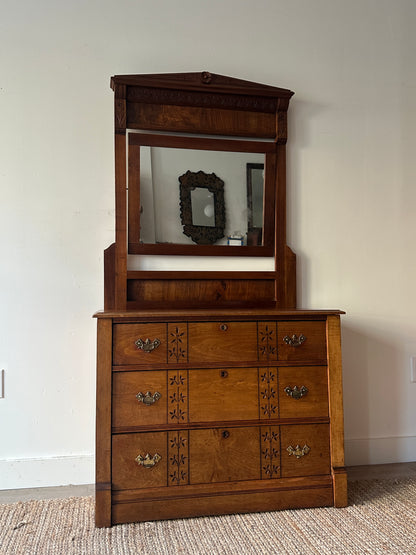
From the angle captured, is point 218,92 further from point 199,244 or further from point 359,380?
point 359,380

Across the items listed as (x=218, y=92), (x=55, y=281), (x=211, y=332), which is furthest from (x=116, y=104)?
(x=211, y=332)

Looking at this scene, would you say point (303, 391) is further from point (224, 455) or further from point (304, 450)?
point (224, 455)

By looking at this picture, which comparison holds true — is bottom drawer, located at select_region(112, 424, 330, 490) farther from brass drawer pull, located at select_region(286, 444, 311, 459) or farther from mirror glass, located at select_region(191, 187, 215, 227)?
mirror glass, located at select_region(191, 187, 215, 227)

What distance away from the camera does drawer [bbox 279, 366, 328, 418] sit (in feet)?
5.84

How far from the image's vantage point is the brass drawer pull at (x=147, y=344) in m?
1.70

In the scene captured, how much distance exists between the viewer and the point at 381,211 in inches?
93.7

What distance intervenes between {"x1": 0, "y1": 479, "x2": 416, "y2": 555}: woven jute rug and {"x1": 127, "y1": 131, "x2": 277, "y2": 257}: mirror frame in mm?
1171

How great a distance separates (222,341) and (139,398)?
1.31ft

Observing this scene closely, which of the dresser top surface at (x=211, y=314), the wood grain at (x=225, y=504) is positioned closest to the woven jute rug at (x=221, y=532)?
the wood grain at (x=225, y=504)

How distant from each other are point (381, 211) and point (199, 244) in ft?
3.46

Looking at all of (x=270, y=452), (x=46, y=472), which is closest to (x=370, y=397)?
(x=270, y=452)

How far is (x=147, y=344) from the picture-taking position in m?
1.70

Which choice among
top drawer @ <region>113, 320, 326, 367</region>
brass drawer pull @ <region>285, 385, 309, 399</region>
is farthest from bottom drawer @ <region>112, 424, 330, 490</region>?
top drawer @ <region>113, 320, 326, 367</region>

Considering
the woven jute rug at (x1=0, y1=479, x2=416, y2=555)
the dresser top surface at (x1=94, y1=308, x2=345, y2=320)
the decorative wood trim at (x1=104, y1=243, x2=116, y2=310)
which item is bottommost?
the woven jute rug at (x1=0, y1=479, x2=416, y2=555)
